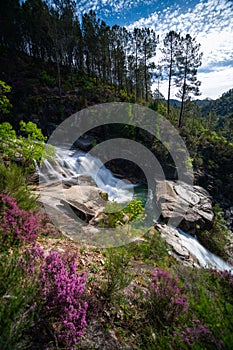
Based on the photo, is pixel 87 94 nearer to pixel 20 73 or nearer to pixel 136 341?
pixel 20 73

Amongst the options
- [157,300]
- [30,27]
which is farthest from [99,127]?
[30,27]

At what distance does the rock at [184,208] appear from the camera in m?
10.4

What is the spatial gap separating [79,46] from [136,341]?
41600mm

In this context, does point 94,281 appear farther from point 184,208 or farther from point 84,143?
point 84,143

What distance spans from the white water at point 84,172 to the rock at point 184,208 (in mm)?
2790

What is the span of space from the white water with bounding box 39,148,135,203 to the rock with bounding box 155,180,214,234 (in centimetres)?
279

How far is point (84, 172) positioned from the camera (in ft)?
46.5

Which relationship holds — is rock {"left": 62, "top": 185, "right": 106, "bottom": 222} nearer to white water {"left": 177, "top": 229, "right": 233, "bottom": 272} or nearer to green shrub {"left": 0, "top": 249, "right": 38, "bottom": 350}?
white water {"left": 177, "top": 229, "right": 233, "bottom": 272}

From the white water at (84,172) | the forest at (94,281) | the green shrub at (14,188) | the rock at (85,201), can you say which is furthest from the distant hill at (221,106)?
the green shrub at (14,188)

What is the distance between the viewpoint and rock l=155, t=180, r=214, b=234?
1045 cm

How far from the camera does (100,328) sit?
7.17 ft

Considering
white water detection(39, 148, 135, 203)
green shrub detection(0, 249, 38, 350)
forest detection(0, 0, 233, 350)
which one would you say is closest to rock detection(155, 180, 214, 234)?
forest detection(0, 0, 233, 350)

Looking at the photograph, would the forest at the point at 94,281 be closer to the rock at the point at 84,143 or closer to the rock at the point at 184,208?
the rock at the point at 184,208

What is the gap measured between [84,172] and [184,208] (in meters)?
7.50
